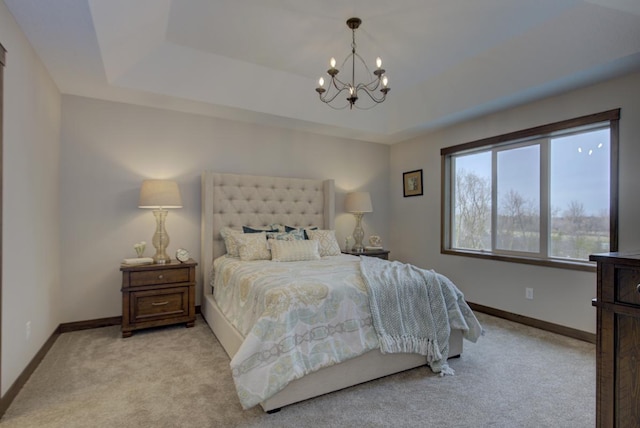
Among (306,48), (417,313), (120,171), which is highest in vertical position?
(306,48)

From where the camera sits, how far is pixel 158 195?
127 inches

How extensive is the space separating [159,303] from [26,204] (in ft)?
4.55

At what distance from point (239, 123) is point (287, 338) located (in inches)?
118

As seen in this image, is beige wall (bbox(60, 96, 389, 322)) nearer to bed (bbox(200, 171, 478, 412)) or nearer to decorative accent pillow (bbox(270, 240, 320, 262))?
bed (bbox(200, 171, 478, 412))

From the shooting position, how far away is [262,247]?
3.44 metres

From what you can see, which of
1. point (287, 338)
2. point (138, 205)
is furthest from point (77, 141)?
point (287, 338)

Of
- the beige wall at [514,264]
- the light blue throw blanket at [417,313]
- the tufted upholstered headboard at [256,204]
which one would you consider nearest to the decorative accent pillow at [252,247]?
the tufted upholstered headboard at [256,204]

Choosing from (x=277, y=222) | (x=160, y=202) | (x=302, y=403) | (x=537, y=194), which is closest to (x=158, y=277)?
(x=160, y=202)

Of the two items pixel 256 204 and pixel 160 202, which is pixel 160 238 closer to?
pixel 160 202

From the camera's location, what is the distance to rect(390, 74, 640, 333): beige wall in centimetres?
276

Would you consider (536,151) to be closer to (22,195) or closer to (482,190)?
(482,190)

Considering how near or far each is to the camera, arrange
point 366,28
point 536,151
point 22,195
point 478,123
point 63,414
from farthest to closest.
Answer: point 478,123, point 536,151, point 366,28, point 22,195, point 63,414

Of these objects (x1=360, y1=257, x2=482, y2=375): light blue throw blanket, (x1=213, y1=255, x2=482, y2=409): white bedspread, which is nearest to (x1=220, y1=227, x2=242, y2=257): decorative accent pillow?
(x1=213, y1=255, x2=482, y2=409): white bedspread

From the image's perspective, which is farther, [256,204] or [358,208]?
[358,208]
